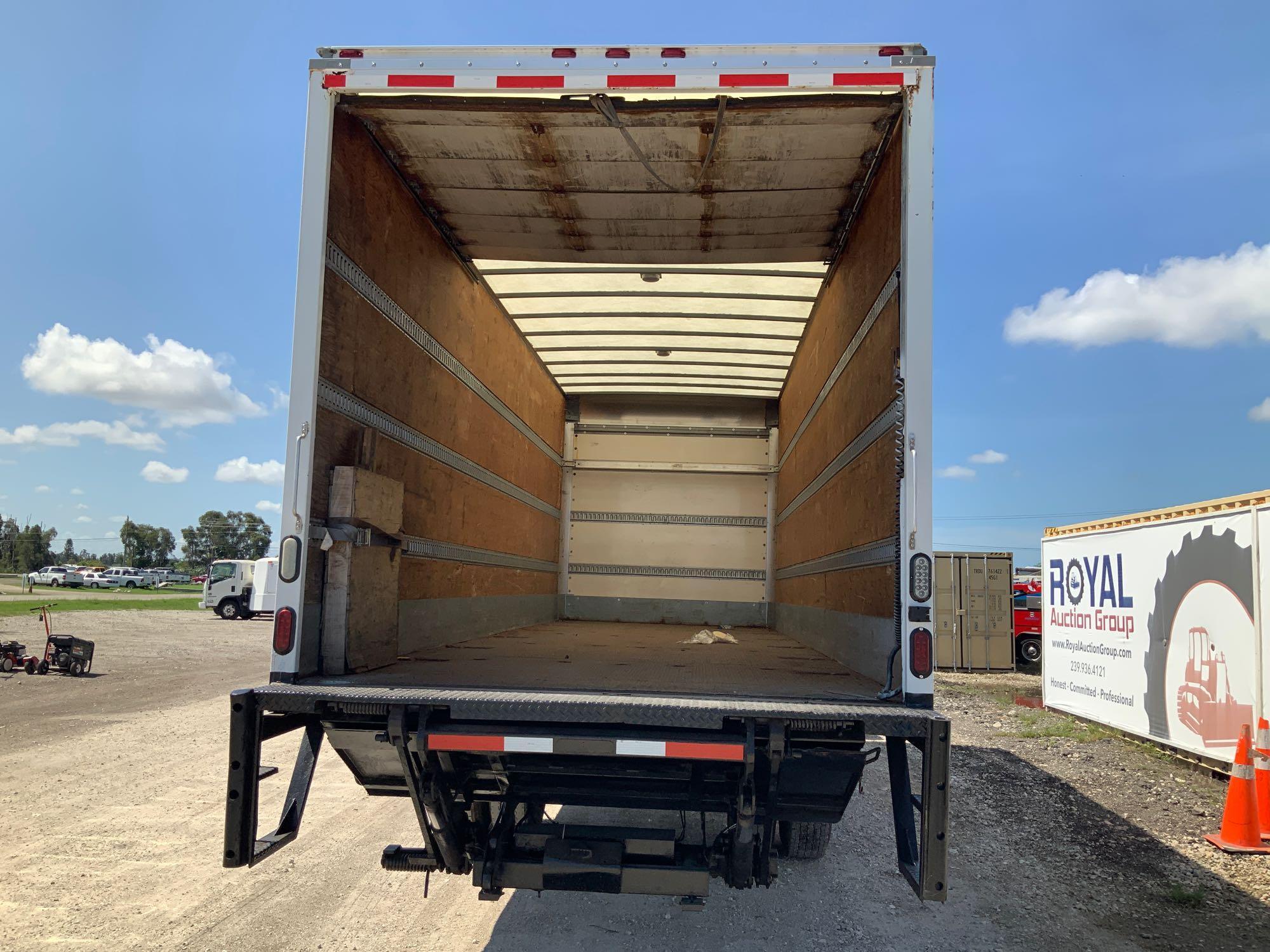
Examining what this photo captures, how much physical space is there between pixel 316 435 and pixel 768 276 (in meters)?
3.69

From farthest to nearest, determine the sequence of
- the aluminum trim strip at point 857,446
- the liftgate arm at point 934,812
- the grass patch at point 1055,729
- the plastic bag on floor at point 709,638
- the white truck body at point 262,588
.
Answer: the white truck body at point 262,588 → the grass patch at point 1055,729 → the plastic bag on floor at point 709,638 → the aluminum trim strip at point 857,446 → the liftgate arm at point 934,812

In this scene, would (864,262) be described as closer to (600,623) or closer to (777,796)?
(777,796)

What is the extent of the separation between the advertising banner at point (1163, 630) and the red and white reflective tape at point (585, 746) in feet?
20.1

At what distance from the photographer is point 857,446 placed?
4.43 m

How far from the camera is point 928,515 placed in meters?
3.13

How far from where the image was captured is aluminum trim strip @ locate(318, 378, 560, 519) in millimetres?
3654

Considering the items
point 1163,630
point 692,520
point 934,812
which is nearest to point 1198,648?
point 1163,630

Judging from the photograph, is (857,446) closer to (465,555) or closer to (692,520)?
(465,555)

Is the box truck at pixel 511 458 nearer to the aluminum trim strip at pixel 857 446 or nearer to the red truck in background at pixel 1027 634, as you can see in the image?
the aluminum trim strip at pixel 857 446

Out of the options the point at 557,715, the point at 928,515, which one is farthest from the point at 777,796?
the point at 928,515

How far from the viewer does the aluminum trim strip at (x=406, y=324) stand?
375 centimetres

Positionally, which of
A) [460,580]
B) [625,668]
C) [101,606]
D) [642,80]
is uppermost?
[642,80]

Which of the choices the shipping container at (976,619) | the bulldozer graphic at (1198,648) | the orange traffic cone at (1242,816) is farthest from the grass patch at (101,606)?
the orange traffic cone at (1242,816)

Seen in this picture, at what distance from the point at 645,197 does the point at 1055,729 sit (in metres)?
8.23
